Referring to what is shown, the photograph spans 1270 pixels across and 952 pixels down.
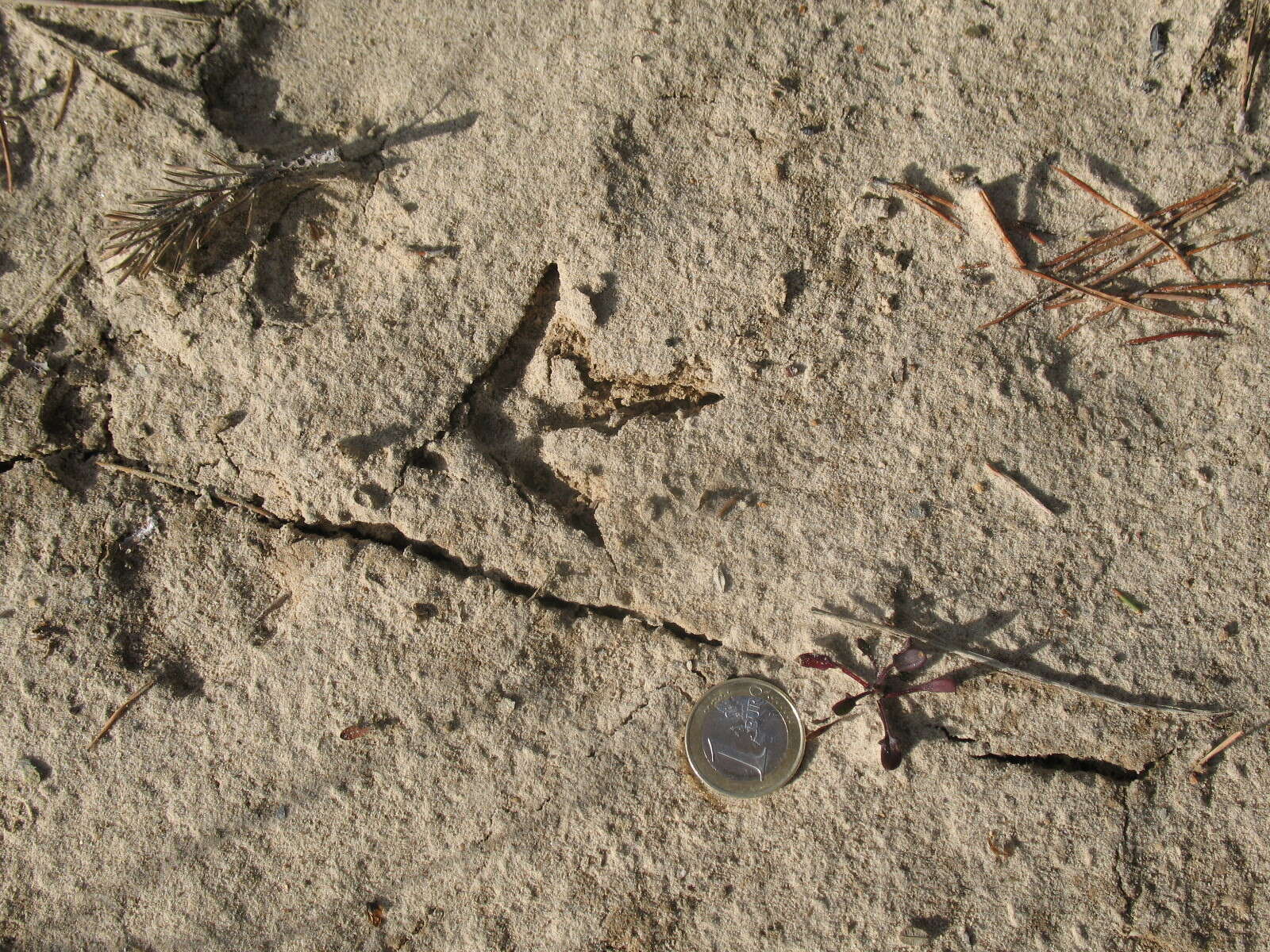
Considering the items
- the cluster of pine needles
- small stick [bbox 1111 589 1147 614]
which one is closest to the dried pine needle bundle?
the cluster of pine needles

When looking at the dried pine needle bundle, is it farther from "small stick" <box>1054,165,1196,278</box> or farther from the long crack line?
"small stick" <box>1054,165,1196,278</box>

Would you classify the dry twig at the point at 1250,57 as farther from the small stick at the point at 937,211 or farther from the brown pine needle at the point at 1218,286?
the small stick at the point at 937,211

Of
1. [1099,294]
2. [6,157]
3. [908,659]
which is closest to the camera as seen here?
[908,659]

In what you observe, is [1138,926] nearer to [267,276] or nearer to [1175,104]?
[1175,104]

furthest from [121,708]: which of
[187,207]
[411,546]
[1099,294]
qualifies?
[1099,294]

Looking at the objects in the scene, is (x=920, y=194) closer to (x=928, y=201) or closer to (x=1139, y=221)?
(x=928, y=201)

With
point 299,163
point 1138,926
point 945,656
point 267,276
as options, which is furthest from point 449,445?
point 1138,926
